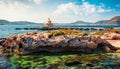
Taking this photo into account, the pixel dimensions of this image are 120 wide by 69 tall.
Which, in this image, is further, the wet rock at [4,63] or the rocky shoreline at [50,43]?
→ the rocky shoreline at [50,43]

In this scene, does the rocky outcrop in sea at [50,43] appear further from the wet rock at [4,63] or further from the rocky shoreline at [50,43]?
the wet rock at [4,63]

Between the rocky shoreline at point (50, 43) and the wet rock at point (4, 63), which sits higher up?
the rocky shoreline at point (50, 43)

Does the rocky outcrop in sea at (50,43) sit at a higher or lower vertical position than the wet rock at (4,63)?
higher

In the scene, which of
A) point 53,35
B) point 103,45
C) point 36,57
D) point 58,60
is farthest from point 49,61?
point 103,45

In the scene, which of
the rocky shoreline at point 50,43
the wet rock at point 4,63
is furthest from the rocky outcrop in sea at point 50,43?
the wet rock at point 4,63

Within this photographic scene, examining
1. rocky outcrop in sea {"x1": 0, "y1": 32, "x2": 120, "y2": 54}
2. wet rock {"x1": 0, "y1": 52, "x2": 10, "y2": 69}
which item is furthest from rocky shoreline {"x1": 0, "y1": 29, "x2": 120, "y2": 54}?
wet rock {"x1": 0, "y1": 52, "x2": 10, "y2": 69}

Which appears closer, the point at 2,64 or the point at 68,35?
the point at 2,64

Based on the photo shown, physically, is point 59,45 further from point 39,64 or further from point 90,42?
point 39,64

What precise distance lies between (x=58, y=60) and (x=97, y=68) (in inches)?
195

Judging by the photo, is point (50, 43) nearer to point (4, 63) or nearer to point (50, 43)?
point (50, 43)

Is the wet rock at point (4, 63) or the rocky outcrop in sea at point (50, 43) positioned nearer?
the wet rock at point (4, 63)

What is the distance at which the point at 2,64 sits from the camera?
81.8ft

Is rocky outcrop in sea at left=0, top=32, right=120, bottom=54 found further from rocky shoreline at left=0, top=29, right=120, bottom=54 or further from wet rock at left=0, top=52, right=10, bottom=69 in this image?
wet rock at left=0, top=52, right=10, bottom=69

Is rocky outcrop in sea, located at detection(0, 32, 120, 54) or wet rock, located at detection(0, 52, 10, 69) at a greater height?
rocky outcrop in sea, located at detection(0, 32, 120, 54)
